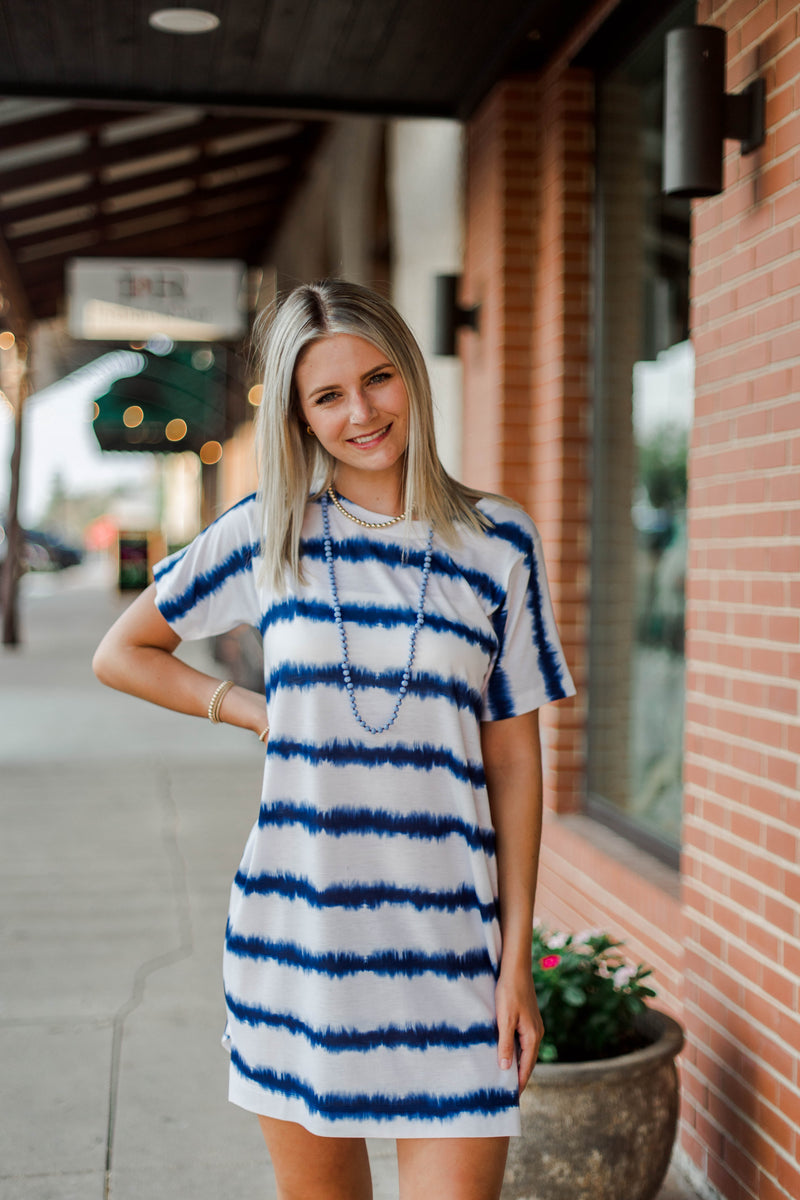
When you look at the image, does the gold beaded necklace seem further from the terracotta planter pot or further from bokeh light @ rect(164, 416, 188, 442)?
bokeh light @ rect(164, 416, 188, 442)

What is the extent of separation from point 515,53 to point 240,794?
450 cm

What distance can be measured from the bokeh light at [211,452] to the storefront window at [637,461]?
52.9 feet

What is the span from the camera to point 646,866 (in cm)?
381

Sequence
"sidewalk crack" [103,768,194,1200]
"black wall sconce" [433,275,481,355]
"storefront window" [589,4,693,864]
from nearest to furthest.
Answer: "sidewalk crack" [103,768,194,1200] → "storefront window" [589,4,693,864] → "black wall sconce" [433,275,481,355]

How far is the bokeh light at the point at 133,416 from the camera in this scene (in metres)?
19.1

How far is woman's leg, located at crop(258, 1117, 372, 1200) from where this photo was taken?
76.1 inches

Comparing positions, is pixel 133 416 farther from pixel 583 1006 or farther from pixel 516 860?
pixel 516 860

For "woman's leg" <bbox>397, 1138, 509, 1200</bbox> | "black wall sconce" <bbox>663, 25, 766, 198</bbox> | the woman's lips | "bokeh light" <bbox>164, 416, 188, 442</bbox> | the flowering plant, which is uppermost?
"bokeh light" <bbox>164, 416, 188, 442</bbox>

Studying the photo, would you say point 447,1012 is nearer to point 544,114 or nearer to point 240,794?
point 544,114

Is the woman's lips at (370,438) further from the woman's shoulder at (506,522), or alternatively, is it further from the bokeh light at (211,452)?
the bokeh light at (211,452)

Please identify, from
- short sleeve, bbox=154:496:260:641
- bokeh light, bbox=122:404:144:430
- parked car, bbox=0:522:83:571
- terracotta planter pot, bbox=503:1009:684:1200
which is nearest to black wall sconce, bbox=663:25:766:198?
short sleeve, bbox=154:496:260:641

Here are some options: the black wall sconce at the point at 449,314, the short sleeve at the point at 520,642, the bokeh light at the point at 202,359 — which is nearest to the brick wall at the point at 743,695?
the short sleeve at the point at 520,642

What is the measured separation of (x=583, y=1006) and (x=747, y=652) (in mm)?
870

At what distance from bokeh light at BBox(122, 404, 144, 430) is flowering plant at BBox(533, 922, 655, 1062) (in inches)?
673
